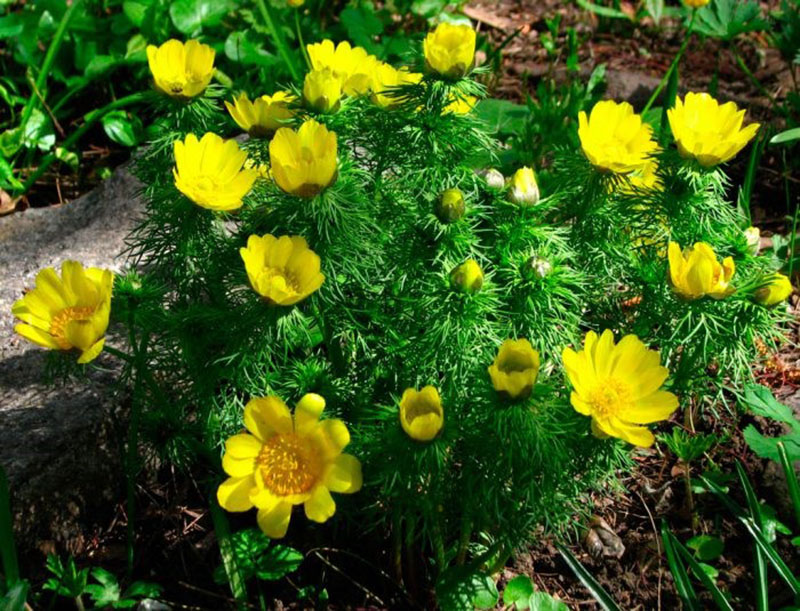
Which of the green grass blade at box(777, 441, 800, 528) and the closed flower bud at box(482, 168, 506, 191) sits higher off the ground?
the closed flower bud at box(482, 168, 506, 191)

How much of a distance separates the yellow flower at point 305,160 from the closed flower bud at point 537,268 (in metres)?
0.34

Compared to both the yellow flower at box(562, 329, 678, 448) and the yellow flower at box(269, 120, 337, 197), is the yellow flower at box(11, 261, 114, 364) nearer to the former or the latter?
the yellow flower at box(269, 120, 337, 197)

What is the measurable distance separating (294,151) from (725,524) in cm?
119

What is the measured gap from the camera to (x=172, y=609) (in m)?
1.71

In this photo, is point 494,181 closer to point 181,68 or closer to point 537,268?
point 537,268

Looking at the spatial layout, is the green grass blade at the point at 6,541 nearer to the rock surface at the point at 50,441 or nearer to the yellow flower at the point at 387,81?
the rock surface at the point at 50,441

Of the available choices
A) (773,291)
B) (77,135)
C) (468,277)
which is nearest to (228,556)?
(468,277)

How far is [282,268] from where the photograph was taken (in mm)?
1385

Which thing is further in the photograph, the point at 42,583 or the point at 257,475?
the point at 42,583

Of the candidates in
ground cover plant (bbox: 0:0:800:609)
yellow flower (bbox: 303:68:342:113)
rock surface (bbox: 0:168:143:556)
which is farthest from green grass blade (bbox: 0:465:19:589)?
yellow flower (bbox: 303:68:342:113)

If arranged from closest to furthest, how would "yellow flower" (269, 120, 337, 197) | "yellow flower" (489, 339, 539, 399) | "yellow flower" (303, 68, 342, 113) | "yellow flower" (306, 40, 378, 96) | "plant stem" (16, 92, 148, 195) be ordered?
"yellow flower" (489, 339, 539, 399) → "yellow flower" (269, 120, 337, 197) → "yellow flower" (303, 68, 342, 113) → "yellow flower" (306, 40, 378, 96) → "plant stem" (16, 92, 148, 195)

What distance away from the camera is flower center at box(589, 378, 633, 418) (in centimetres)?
132

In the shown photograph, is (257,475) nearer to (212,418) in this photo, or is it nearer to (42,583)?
(212,418)

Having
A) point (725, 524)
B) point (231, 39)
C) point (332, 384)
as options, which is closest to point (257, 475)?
point (332, 384)
